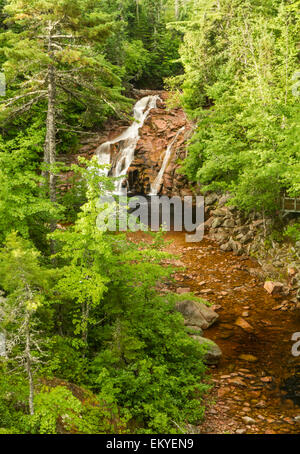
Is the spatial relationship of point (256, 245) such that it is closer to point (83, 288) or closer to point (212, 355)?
point (212, 355)

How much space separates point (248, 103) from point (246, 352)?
32.9 feet

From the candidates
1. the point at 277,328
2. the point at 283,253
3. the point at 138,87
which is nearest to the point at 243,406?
the point at 277,328

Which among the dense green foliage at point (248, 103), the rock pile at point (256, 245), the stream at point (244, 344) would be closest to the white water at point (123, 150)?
the dense green foliage at point (248, 103)

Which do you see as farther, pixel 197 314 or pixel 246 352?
pixel 197 314

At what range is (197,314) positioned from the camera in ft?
36.3

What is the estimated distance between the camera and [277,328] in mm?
10828

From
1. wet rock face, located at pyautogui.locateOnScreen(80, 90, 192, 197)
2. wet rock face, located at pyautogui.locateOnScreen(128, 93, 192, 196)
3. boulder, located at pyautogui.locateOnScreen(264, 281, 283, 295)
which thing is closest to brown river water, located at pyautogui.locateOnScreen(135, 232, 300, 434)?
boulder, located at pyautogui.locateOnScreen(264, 281, 283, 295)

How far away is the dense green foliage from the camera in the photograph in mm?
12625

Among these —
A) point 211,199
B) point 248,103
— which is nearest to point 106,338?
point 248,103

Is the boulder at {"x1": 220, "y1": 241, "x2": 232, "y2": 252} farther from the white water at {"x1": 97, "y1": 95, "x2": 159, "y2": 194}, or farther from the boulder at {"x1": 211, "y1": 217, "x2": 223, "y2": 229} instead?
the white water at {"x1": 97, "y1": 95, "x2": 159, "y2": 194}

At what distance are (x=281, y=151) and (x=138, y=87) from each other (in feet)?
87.6

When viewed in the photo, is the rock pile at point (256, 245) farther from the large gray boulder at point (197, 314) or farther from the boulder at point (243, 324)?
the large gray boulder at point (197, 314)

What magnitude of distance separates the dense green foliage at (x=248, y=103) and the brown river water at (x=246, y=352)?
371cm
